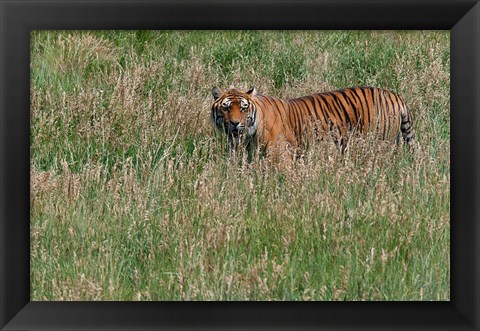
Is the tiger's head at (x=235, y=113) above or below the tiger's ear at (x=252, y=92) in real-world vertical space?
below

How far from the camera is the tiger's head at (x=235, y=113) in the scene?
7191mm

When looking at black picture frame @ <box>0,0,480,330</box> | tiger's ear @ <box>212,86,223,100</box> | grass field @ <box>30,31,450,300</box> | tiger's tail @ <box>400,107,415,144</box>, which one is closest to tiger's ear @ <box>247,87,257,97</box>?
tiger's ear @ <box>212,86,223,100</box>

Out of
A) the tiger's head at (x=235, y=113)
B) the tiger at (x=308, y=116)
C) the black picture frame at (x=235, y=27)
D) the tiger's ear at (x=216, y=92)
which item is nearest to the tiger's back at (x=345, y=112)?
the tiger at (x=308, y=116)

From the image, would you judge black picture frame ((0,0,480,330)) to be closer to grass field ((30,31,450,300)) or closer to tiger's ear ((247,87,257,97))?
grass field ((30,31,450,300))

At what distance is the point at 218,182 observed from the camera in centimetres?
615

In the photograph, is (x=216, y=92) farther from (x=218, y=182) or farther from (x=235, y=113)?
(x=218, y=182)

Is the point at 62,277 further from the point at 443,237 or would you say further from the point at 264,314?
the point at 443,237

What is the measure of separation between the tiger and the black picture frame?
2236mm

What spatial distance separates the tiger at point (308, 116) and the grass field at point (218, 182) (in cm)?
12

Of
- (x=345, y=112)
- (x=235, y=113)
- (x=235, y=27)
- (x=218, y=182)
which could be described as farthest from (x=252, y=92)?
(x=235, y=27)

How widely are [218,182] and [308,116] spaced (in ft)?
5.82

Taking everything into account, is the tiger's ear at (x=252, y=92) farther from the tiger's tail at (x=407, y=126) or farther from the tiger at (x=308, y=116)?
the tiger's tail at (x=407, y=126)

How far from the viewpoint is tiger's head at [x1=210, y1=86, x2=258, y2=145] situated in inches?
283
